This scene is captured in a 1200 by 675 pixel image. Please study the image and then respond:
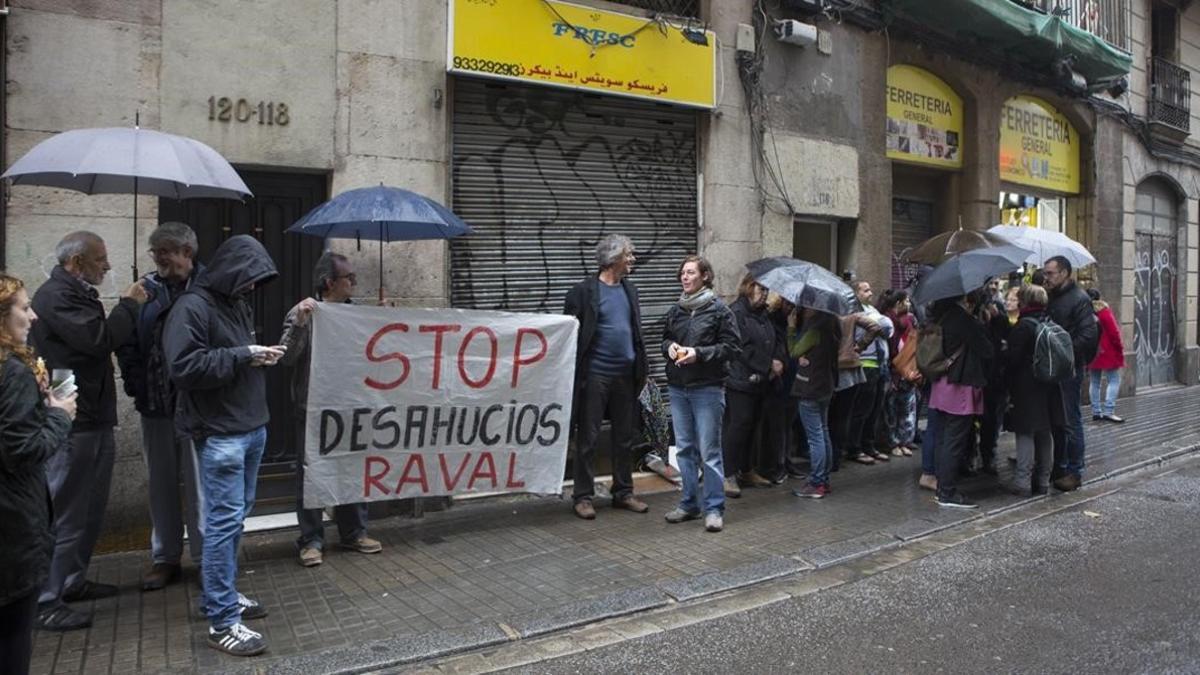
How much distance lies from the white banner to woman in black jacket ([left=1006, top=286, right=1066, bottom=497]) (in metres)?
3.88

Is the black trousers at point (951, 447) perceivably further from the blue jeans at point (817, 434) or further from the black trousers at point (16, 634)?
the black trousers at point (16, 634)

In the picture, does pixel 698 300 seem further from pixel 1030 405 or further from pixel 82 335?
pixel 82 335

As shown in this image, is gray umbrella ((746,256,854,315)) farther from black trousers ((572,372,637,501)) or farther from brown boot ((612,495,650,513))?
brown boot ((612,495,650,513))

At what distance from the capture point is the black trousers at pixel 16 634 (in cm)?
283

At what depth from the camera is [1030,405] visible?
24.0ft

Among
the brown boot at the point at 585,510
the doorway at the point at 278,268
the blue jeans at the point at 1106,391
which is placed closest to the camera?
the doorway at the point at 278,268

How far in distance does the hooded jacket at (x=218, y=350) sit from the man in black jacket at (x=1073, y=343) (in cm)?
→ 656

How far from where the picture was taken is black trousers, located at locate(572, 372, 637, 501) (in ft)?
21.1

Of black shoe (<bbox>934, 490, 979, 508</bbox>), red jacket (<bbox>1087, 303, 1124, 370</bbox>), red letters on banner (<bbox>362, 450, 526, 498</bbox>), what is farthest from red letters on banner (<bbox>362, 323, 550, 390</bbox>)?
red jacket (<bbox>1087, 303, 1124, 370</bbox>)

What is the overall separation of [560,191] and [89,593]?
487 cm

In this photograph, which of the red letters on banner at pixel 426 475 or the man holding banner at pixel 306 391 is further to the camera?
the red letters on banner at pixel 426 475

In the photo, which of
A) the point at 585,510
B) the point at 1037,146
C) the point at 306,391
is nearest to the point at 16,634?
the point at 306,391

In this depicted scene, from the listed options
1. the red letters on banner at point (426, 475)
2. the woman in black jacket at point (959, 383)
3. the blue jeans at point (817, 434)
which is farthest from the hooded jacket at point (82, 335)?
the woman in black jacket at point (959, 383)

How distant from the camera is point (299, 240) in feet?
21.5
